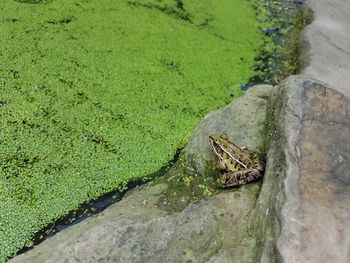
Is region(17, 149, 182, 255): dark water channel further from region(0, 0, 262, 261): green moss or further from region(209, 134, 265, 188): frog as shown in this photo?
region(209, 134, 265, 188): frog

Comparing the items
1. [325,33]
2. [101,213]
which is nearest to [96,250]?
[101,213]

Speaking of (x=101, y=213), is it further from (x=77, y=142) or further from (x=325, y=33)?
(x=325, y=33)

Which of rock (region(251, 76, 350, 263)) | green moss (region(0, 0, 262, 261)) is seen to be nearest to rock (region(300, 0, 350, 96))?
green moss (region(0, 0, 262, 261))

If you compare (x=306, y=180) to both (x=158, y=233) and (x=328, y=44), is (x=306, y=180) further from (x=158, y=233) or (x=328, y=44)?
(x=328, y=44)

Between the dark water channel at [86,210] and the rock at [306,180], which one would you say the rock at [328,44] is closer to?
the rock at [306,180]

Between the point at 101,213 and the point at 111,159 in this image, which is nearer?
the point at 101,213

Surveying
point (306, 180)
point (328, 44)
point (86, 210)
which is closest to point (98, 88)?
point (86, 210)
